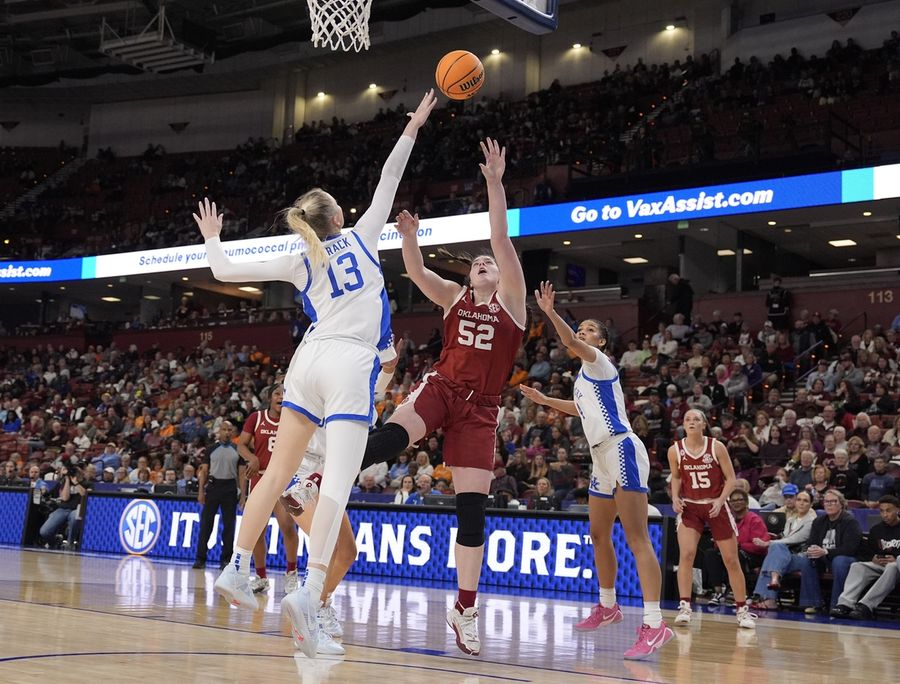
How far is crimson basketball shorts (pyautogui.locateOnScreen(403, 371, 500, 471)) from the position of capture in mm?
5352

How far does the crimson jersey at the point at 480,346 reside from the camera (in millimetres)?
5434

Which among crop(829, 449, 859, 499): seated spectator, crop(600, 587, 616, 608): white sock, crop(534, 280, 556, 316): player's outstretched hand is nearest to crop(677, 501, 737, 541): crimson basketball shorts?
crop(600, 587, 616, 608): white sock

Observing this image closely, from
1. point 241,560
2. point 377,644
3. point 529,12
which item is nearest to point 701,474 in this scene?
point 377,644

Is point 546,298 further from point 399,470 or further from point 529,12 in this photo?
point 399,470

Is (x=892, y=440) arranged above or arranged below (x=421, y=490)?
above

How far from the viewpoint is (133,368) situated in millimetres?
28844

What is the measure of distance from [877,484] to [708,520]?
424 cm

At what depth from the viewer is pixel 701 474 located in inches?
338

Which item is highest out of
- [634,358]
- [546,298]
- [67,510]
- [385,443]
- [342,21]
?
[342,21]

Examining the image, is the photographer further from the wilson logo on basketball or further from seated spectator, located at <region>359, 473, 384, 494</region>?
the wilson logo on basketball

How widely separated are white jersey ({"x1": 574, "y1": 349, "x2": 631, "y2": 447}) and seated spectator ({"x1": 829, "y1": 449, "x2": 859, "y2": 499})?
6293mm

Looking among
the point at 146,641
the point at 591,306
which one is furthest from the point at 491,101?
the point at 146,641

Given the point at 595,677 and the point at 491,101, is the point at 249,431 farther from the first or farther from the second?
the point at 491,101

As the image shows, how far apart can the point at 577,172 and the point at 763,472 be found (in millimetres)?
11512
